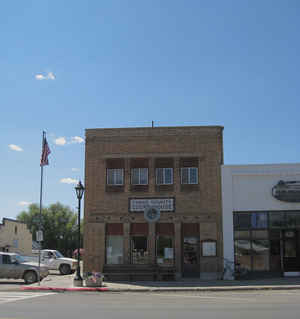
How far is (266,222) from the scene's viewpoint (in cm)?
2431

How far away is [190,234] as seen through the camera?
2462cm

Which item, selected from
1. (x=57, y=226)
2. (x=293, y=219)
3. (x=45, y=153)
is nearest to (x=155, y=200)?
(x=45, y=153)

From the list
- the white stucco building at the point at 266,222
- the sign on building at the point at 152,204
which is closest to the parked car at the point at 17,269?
the sign on building at the point at 152,204

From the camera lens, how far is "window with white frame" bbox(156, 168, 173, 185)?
83.1 feet

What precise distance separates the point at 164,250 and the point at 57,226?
5156 cm

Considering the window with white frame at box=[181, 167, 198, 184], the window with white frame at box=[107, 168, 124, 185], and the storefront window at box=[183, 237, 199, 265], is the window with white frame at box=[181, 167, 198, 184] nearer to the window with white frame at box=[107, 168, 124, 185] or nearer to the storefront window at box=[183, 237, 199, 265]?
the storefront window at box=[183, 237, 199, 265]

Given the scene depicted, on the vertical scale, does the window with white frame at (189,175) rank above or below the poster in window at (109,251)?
above

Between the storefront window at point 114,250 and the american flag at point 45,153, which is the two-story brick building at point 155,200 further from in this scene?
the american flag at point 45,153

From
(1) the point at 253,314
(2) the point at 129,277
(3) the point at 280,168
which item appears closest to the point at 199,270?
(2) the point at 129,277

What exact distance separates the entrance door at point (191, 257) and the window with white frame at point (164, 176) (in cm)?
348

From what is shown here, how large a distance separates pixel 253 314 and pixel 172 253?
13315mm

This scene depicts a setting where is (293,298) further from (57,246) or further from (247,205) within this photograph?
(57,246)

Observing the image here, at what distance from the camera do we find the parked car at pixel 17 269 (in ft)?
73.7

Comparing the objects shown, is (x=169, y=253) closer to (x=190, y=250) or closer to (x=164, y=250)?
(x=164, y=250)
